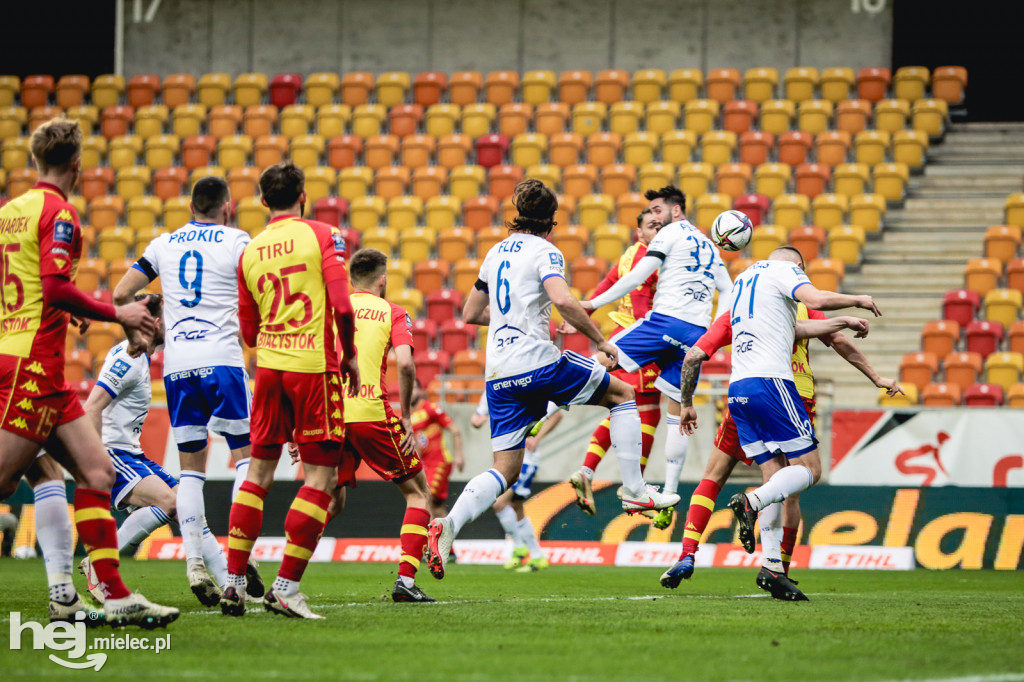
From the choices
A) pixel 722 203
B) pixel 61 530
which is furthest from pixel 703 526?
pixel 722 203

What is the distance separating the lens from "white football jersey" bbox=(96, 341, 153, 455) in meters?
8.69

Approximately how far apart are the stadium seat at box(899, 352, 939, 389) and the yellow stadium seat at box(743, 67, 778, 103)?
8.13 meters

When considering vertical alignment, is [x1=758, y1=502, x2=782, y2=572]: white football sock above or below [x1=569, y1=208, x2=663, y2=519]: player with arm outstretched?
below

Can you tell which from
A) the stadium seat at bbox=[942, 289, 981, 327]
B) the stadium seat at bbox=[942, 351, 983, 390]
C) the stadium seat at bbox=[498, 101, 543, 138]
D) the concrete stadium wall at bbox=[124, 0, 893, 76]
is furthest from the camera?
the concrete stadium wall at bbox=[124, 0, 893, 76]

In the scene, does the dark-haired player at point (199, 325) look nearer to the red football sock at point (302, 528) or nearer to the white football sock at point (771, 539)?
the red football sock at point (302, 528)

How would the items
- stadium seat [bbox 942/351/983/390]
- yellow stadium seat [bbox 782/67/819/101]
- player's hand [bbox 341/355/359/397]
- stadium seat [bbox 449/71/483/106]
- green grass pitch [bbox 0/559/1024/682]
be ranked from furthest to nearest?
stadium seat [bbox 449/71/483/106], yellow stadium seat [bbox 782/67/819/101], stadium seat [bbox 942/351/983/390], player's hand [bbox 341/355/359/397], green grass pitch [bbox 0/559/1024/682]

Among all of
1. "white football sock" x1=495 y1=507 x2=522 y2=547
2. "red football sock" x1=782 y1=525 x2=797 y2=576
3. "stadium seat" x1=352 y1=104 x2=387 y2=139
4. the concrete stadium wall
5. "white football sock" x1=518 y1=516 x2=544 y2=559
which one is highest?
the concrete stadium wall

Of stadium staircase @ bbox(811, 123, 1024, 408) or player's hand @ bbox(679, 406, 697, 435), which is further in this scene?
stadium staircase @ bbox(811, 123, 1024, 408)

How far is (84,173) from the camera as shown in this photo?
25516 mm

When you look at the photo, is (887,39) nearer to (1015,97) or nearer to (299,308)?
(1015,97)

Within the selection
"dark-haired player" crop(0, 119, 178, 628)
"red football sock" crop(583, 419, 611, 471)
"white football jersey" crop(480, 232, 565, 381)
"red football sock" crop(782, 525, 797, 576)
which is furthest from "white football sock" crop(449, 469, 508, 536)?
"red football sock" crop(782, 525, 797, 576)

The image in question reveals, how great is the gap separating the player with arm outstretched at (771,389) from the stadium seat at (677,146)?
14.2 m

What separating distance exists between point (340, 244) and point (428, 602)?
272cm

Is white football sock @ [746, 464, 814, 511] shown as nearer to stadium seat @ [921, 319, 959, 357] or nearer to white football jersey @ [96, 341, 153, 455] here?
white football jersey @ [96, 341, 153, 455]
